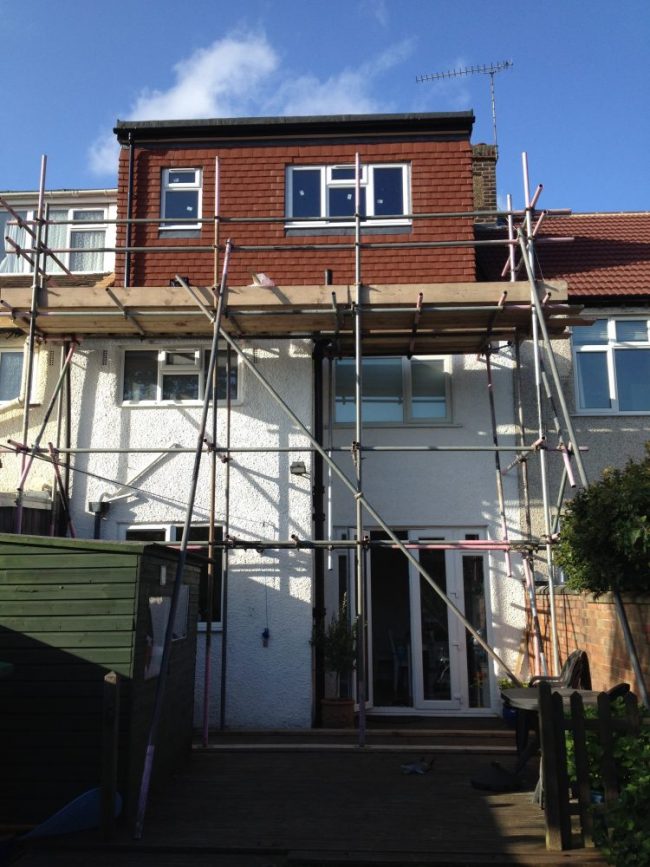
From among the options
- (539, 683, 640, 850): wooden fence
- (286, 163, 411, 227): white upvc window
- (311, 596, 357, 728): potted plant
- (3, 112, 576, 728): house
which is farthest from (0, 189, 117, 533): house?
(539, 683, 640, 850): wooden fence

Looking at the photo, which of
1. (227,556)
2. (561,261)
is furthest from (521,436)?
(227,556)

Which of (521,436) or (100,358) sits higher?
(100,358)

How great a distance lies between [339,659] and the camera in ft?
31.4

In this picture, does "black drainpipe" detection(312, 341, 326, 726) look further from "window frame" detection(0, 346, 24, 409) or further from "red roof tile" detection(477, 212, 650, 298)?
"window frame" detection(0, 346, 24, 409)

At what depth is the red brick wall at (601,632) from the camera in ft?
20.7

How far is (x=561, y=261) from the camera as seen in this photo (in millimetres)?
12312

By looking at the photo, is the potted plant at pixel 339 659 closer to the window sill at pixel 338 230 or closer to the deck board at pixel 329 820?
the deck board at pixel 329 820

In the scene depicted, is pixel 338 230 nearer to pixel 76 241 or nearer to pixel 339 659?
pixel 76 241

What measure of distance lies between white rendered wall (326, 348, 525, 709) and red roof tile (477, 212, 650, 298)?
1.67 metres

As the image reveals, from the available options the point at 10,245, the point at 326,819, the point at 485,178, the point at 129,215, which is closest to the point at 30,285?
the point at 10,245

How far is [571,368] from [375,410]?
2719mm

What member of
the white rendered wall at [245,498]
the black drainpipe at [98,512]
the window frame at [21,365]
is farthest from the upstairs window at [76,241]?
the black drainpipe at [98,512]

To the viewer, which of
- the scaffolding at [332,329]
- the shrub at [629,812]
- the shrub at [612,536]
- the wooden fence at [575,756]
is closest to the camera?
the shrub at [629,812]

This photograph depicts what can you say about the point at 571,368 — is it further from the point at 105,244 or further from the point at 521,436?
the point at 105,244
